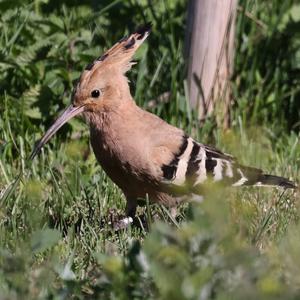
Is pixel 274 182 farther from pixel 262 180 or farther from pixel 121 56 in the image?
pixel 121 56

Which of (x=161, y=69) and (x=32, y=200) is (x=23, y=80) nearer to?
(x=161, y=69)

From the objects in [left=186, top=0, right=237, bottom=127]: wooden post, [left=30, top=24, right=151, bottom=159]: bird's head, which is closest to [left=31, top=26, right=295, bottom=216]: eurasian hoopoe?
[left=30, top=24, right=151, bottom=159]: bird's head

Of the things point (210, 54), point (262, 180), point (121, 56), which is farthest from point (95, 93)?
point (210, 54)

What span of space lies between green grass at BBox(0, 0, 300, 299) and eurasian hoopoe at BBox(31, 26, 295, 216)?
0.09 meters

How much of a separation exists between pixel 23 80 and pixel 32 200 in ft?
3.91

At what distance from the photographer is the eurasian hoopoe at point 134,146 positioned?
3.39m

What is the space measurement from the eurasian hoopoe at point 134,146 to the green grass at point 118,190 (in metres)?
0.09

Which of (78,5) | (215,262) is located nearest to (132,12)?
(78,5)

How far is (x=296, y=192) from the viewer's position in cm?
361

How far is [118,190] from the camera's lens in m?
3.76

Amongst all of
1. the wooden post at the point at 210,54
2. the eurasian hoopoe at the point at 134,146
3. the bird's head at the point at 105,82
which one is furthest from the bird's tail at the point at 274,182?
the wooden post at the point at 210,54

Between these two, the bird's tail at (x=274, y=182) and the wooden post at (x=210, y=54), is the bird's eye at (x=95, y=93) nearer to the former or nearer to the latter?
the bird's tail at (x=274, y=182)

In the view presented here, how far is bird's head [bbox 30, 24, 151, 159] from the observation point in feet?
11.3

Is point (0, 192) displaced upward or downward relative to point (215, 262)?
downward
